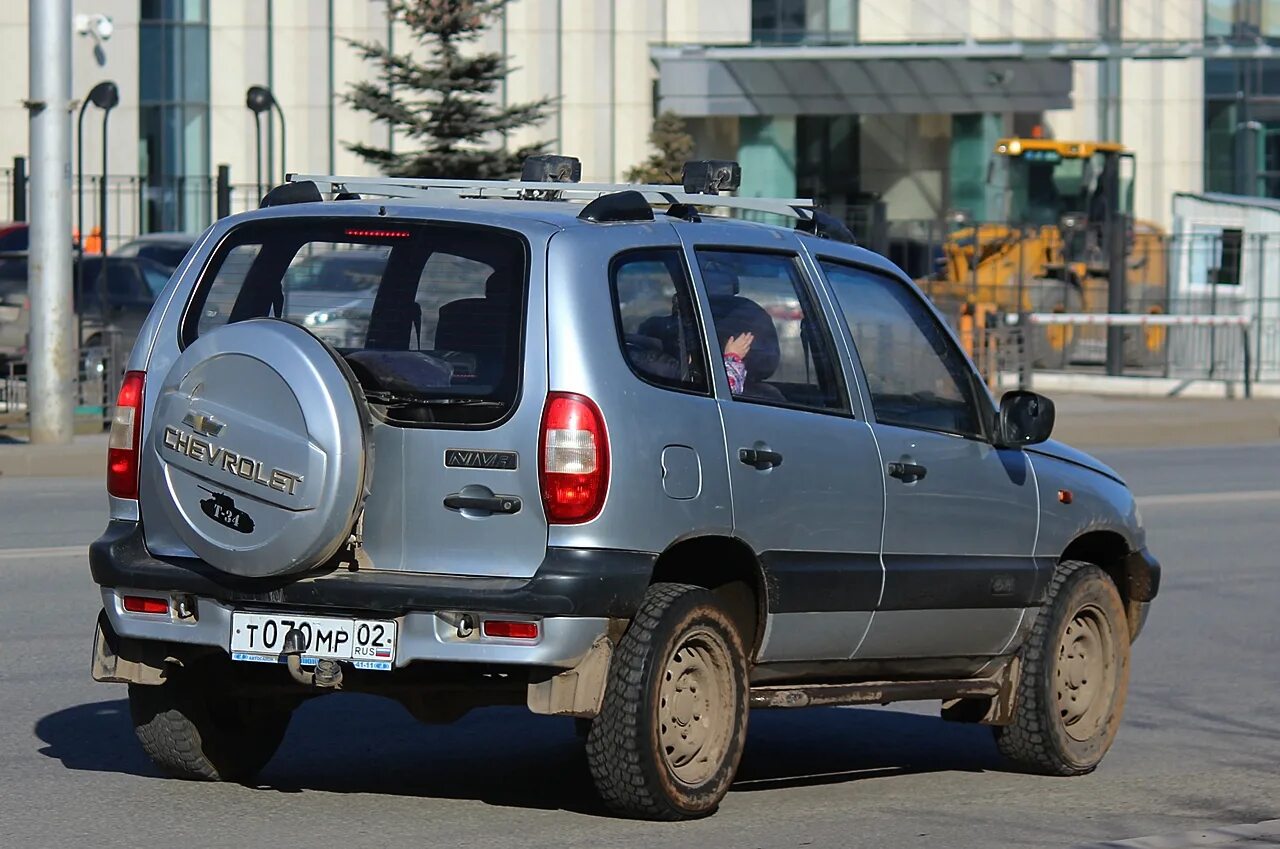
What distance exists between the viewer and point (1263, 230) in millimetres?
35031

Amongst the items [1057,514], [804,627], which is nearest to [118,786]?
[804,627]

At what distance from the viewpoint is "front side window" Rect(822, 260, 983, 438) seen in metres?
7.31

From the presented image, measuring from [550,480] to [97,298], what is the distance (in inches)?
853

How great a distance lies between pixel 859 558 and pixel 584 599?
1261 millimetres

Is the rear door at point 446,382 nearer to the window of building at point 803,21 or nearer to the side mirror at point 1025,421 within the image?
the side mirror at point 1025,421

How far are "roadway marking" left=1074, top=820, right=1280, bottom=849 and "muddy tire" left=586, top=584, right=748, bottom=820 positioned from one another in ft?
3.41

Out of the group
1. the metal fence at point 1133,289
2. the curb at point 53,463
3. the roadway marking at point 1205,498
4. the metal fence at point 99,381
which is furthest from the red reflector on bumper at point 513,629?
the metal fence at point 1133,289

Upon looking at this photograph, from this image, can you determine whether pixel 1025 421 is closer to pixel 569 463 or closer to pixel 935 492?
pixel 935 492

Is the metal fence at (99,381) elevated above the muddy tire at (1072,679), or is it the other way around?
the metal fence at (99,381)

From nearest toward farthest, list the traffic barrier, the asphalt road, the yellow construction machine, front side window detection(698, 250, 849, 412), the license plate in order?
the license plate, the asphalt road, front side window detection(698, 250, 849, 412), the traffic barrier, the yellow construction machine

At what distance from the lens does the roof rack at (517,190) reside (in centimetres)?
705

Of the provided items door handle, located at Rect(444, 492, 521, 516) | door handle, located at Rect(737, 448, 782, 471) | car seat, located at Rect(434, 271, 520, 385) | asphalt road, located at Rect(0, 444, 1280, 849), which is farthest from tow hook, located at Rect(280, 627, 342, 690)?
door handle, located at Rect(737, 448, 782, 471)

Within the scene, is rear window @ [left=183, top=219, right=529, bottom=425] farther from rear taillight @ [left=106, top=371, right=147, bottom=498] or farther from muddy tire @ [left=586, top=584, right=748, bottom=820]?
muddy tire @ [left=586, top=584, right=748, bottom=820]

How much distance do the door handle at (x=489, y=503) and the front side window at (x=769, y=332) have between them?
0.89 metres
